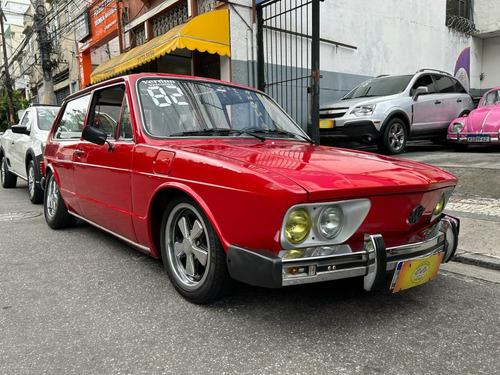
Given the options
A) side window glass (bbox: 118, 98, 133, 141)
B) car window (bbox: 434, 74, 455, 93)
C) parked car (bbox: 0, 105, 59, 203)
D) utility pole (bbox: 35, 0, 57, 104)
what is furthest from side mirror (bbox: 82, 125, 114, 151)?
utility pole (bbox: 35, 0, 57, 104)

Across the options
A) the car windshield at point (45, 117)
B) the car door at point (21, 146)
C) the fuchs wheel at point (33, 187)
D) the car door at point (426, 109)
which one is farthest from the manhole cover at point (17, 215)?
the car door at point (426, 109)

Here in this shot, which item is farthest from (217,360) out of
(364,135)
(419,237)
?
(364,135)

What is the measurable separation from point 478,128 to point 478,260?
18.3 feet

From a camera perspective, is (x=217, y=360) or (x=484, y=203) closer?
(x=217, y=360)

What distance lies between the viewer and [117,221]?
3.11m

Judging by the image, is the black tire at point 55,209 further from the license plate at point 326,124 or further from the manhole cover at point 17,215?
the license plate at point 326,124

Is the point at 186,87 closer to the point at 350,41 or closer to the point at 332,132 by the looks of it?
the point at 332,132

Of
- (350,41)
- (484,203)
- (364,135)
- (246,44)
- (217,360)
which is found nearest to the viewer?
(217,360)

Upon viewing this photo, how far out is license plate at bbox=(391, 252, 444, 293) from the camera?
6.72ft

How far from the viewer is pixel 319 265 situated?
6.17 feet

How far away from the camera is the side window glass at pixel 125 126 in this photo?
294 cm

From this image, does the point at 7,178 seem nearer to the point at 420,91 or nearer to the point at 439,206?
the point at 439,206

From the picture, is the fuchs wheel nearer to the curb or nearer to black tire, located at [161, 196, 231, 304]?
black tire, located at [161, 196, 231, 304]

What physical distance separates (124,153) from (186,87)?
74cm
